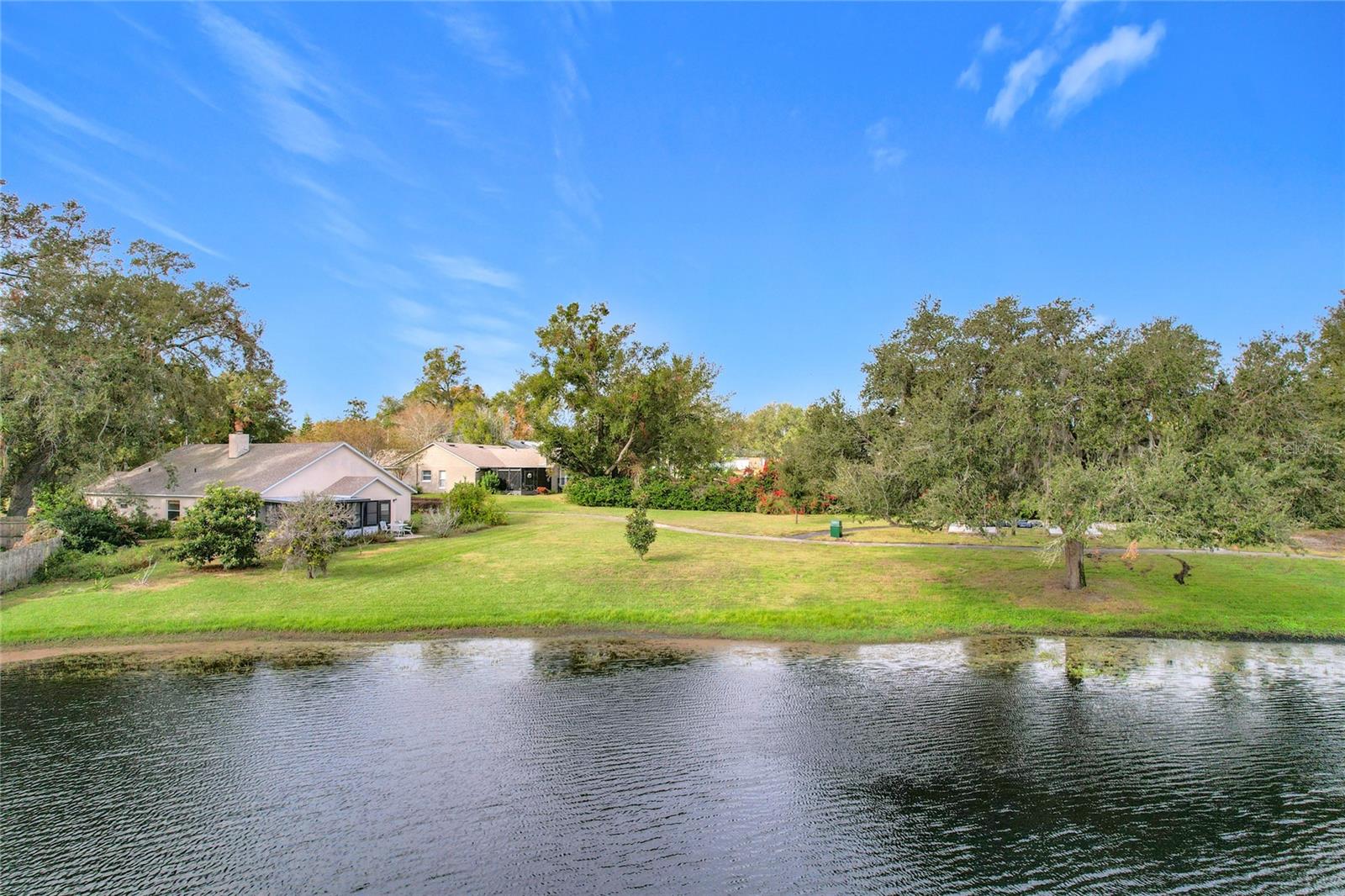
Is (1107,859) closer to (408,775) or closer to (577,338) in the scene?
(408,775)

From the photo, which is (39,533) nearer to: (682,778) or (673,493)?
(682,778)

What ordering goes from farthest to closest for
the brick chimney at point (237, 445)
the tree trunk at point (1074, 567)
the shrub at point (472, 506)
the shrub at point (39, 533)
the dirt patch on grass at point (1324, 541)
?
the shrub at point (472, 506), the brick chimney at point (237, 445), the dirt patch on grass at point (1324, 541), the shrub at point (39, 533), the tree trunk at point (1074, 567)

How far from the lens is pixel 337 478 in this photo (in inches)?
1494

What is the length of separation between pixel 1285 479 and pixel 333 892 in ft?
80.1

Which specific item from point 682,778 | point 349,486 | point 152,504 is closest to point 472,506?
point 349,486

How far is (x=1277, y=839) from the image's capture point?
386 inches

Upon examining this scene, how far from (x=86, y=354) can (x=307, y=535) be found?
17561 millimetres

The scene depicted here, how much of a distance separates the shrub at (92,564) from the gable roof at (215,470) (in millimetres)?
6859

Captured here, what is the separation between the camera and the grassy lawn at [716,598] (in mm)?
21109

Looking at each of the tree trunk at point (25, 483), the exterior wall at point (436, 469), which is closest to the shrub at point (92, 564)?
the tree trunk at point (25, 483)

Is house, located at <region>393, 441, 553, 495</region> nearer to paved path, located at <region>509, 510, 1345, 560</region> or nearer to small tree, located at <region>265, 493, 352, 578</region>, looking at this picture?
paved path, located at <region>509, 510, 1345, 560</region>

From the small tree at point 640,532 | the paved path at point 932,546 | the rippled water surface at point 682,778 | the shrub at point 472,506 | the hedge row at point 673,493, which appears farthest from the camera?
the hedge row at point 673,493

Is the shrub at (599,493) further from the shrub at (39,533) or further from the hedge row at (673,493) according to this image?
the shrub at (39,533)

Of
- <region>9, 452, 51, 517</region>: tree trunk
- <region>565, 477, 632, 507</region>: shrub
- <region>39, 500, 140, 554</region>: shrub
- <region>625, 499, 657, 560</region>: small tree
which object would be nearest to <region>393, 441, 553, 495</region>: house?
<region>565, 477, 632, 507</region>: shrub
